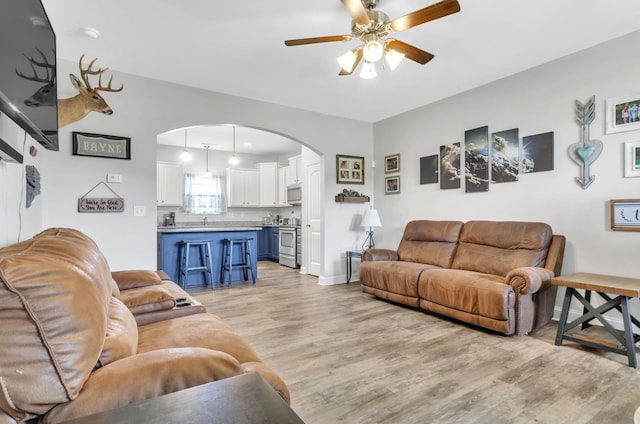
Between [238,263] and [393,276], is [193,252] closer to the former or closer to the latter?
[238,263]

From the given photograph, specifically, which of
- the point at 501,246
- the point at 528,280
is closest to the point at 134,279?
the point at 528,280

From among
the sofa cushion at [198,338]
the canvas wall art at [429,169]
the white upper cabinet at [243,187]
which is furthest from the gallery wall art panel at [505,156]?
the white upper cabinet at [243,187]

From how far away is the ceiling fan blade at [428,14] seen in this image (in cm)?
205

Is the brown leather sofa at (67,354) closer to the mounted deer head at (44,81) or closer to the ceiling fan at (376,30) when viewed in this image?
the mounted deer head at (44,81)

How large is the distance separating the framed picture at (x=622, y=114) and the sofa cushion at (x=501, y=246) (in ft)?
3.54

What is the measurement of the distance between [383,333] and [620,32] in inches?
138

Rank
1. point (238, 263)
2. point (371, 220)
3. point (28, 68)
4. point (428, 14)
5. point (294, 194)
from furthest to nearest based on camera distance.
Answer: point (294, 194)
point (238, 263)
point (371, 220)
point (428, 14)
point (28, 68)

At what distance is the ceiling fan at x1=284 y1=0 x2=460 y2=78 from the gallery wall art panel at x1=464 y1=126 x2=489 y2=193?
1819 millimetres

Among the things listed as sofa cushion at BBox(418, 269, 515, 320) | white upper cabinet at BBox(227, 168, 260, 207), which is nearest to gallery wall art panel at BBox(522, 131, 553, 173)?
sofa cushion at BBox(418, 269, 515, 320)

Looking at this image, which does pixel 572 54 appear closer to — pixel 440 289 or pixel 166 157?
pixel 440 289

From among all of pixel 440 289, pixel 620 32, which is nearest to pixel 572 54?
pixel 620 32

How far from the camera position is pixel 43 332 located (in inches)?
31.8

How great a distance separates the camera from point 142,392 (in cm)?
93

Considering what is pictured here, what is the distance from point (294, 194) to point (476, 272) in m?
4.53
